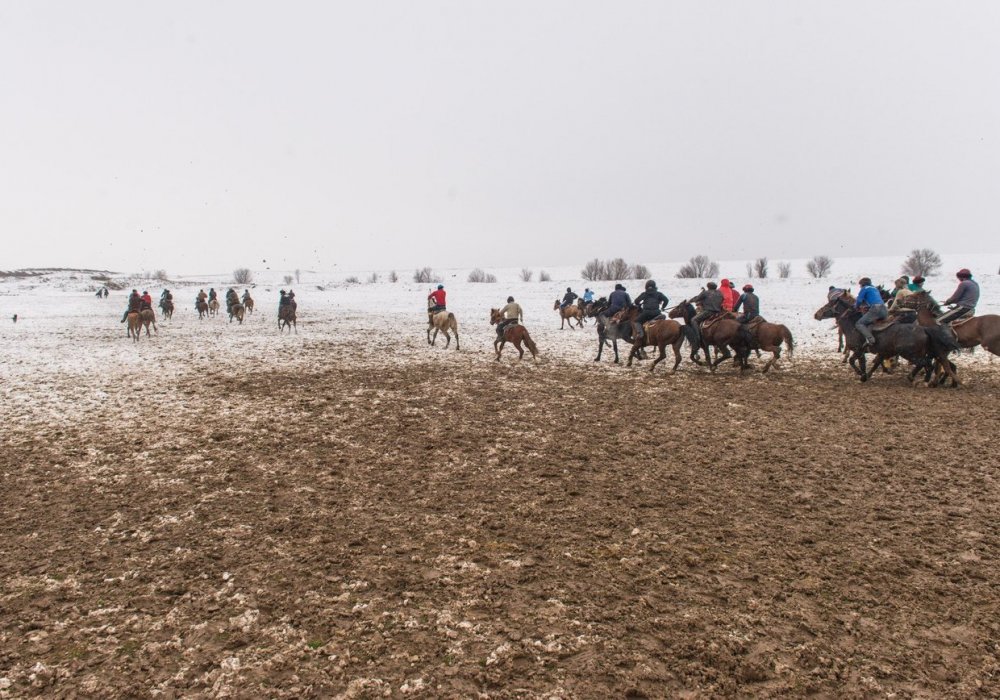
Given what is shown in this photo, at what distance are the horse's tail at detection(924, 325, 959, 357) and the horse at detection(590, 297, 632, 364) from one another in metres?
6.35

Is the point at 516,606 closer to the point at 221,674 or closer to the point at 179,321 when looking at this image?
the point at 221,674

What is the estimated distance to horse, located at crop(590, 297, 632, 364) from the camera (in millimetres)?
13867

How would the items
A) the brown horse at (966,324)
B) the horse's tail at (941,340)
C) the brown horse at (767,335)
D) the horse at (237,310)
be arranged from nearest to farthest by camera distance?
the horse's tail at (941,340), the brown horse at (966,324), the brown horse at (767,335), the horse at (237,310)

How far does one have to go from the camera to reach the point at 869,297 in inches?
462

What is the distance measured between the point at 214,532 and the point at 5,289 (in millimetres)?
78370

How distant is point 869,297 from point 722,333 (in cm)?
322

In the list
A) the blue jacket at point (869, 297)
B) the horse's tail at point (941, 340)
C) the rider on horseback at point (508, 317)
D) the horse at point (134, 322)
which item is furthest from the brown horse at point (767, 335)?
the horse at point (134, 322)

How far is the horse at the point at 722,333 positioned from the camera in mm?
12750

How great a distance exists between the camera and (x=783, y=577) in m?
4.00

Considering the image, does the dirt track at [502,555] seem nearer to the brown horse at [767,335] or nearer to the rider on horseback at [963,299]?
the brown horse at [767,335]

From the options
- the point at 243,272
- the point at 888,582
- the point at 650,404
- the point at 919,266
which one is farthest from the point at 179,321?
the point at 243,272

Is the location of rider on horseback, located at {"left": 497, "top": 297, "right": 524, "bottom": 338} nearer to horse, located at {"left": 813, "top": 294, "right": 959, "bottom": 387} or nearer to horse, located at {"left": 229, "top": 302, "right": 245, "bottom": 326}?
horse, located at {"left": 813, "top": 294, "right": 959, "bottom": 387}

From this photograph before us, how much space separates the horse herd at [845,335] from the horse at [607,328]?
0.03 m

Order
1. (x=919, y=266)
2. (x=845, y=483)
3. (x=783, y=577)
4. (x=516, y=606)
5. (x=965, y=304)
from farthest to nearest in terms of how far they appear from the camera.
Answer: (x=919, y=266) → (x=965, y=304) → (x=845, y=483) → (x=783, y=577) → (x=516, y=606)
